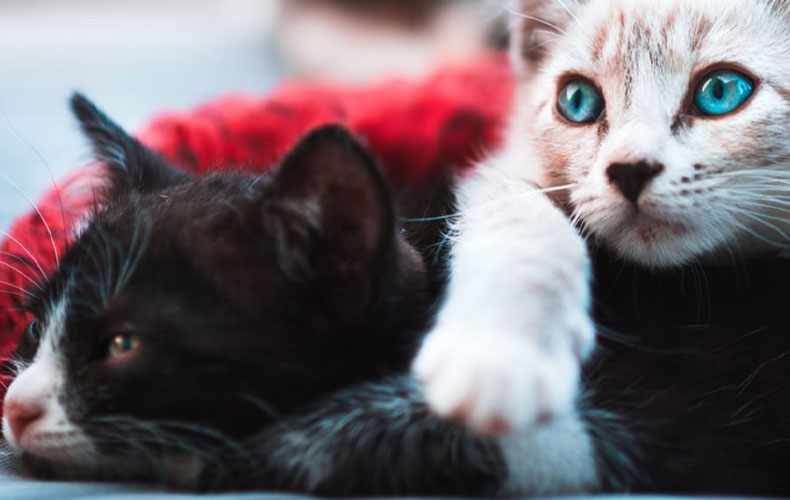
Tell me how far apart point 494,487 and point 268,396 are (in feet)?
0.76

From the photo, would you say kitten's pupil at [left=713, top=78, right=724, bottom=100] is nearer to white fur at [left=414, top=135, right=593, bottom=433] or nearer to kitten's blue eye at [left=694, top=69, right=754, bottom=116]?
kitten's blue eye at [left=694, top=69, right=754, bottom=116]

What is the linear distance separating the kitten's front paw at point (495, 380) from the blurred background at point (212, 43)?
5.24ft

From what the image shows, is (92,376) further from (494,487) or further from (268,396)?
(494,487)

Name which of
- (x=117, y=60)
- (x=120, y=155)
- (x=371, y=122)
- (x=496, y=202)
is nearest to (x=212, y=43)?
(x=117, y=60)

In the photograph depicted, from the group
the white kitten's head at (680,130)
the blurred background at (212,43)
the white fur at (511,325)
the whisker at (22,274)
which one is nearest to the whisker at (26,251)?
the whisker at (22,274)

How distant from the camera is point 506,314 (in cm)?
74

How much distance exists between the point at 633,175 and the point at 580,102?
0.23 m

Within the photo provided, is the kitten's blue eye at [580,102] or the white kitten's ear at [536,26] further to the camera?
the white kitten's ear at [536,26]

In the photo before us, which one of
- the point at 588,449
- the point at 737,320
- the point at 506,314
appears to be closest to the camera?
the point at 506,314

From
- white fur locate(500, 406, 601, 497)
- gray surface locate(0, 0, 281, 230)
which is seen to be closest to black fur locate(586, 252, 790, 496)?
white fur locate(500, 406, 601, 497)

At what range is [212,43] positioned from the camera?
2.77m

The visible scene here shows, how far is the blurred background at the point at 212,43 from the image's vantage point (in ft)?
7.60

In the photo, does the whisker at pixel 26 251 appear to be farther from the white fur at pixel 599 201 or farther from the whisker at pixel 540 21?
the whisker at pixel 540 21

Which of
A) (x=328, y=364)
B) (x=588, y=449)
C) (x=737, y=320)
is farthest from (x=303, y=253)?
(x=737, y=320)
